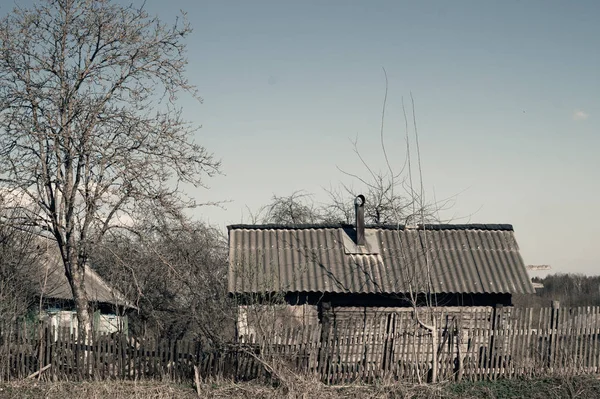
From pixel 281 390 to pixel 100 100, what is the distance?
7.96m

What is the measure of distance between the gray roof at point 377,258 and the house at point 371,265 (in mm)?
25

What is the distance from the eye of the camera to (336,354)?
506 inches

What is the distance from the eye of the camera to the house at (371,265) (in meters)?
15.7

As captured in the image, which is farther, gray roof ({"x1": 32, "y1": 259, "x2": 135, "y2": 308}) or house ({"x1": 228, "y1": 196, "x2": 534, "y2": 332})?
gray roof ({"x1": 32, "y1": 259, "x2": 135, "y2": 308})

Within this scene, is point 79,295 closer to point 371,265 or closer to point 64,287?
point 371,265

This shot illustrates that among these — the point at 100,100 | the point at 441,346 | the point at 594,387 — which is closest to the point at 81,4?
the point at 100,100

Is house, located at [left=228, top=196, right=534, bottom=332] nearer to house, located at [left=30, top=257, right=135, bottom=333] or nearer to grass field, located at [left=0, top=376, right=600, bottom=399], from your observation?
grass field, located at [left=0, top=376, right=600, bottom=399]

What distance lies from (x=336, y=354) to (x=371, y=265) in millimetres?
4079

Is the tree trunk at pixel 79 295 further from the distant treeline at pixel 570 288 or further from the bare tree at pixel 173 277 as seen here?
the distant treeline at pixel 570 288

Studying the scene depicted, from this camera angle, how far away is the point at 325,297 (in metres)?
15.9

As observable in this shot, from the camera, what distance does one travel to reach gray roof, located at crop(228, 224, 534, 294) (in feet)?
51.7

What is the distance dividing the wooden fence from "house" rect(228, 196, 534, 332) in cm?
191

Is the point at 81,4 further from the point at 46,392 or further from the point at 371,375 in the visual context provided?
the point at 371,375

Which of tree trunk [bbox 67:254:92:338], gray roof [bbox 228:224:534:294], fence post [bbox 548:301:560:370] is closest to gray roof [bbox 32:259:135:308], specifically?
tree trunk [bbox 67:254:92:338]
